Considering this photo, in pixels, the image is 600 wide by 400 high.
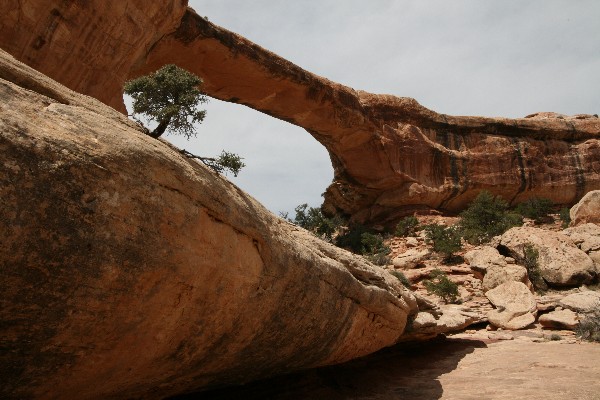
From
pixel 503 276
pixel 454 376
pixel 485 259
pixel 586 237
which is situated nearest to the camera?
pixel 454 376

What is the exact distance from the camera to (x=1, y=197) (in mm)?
2580

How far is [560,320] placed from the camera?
1155 centimetres

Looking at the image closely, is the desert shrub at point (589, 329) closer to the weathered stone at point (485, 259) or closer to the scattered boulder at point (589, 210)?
the weathered stone at point (485, 259)

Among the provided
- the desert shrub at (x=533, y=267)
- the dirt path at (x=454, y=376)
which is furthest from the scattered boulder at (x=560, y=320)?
the desert shrub at (x=533, y=267)

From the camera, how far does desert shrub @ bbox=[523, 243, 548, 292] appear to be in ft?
52.5

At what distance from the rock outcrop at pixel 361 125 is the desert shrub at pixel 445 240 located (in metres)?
5.40

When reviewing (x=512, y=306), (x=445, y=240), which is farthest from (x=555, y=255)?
(x=445, y=240)

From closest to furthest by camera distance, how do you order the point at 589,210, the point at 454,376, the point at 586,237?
the point at 454,376, the point at 586,237, the point at 589,210

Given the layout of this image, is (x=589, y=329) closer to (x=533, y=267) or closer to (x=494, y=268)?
(x=494, y=268)

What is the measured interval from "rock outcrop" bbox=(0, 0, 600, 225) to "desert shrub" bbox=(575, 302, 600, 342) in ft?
46.2

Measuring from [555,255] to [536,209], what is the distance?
14.1 meters

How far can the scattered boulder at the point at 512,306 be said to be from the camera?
12.2 metres

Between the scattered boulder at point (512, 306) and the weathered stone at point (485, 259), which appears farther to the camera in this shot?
the weathered stone at point (485, 259)

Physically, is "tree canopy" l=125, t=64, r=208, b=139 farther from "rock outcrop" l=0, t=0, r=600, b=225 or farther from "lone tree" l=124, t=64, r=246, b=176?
"rock outcrop" l=0, t=0, r=600, b=225
